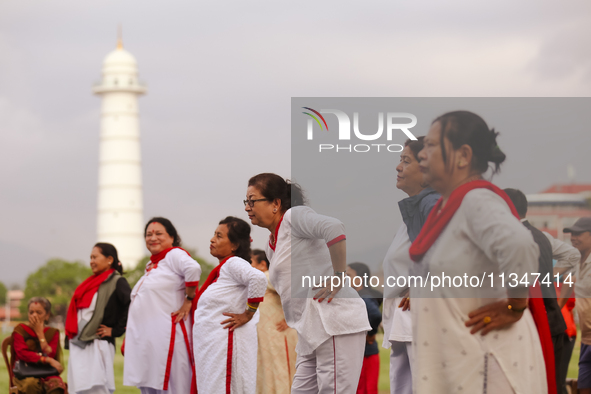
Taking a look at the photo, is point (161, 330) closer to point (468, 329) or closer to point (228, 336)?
point (228, 336)

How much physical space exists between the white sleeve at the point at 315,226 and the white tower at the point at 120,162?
42158 mm

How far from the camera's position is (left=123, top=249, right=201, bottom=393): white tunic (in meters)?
5.37

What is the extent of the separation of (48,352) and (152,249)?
1.59 m

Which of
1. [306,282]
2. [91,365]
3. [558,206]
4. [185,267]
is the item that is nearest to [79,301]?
[91,365]

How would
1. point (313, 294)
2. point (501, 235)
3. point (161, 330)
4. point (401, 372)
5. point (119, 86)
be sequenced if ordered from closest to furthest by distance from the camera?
point (501, 235) → point (313, 294) → point (401, 372) → point (161, 330) → point (119, 86)

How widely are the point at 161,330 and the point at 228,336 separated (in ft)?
3.28

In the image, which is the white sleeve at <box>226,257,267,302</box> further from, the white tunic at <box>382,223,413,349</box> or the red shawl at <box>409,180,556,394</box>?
the red shawl at <box>409,180,556,394</box>

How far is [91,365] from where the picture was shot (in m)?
5.84

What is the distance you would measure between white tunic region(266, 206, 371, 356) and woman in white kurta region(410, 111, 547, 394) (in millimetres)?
1035

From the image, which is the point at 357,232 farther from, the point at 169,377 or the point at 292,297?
the point at 169,377

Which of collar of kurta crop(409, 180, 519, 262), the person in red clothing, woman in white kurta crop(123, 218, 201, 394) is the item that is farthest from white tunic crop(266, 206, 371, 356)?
the person in red clothing

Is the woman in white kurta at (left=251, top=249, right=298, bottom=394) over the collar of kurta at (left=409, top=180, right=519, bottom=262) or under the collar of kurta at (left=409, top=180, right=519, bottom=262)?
under

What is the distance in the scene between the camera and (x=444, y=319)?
246 cm

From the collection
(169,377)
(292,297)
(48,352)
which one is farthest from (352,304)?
(48,352)
